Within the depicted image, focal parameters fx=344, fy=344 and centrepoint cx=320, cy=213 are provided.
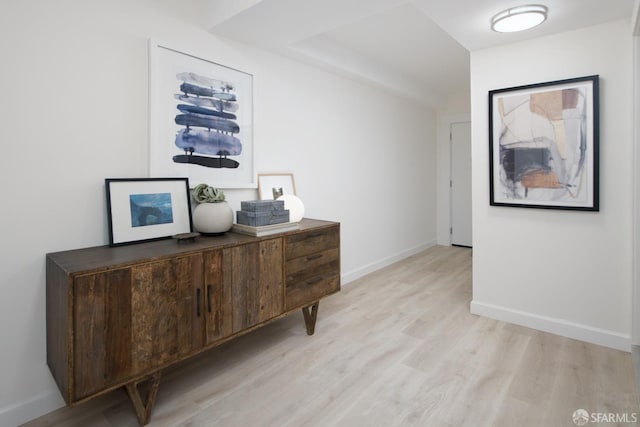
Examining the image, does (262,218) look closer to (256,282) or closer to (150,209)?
(256,282)

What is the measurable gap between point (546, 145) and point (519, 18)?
3.00 feet

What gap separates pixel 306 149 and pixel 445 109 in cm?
324

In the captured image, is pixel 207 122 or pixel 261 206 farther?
pixel 207 122

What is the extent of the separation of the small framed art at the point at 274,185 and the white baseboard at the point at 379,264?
1.25 metres

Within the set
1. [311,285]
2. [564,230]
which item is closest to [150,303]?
[311,285]

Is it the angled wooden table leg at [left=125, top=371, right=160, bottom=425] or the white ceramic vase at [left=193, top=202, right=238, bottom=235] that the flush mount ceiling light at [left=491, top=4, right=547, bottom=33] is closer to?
the white ceramic vase at [left=193, top=202, right=238, bottom=235]

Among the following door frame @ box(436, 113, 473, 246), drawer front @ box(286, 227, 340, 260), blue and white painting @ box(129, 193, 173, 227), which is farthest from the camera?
door frame @ box(436, 113, 473, 246)

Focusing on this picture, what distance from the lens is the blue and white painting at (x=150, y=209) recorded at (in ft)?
6.40

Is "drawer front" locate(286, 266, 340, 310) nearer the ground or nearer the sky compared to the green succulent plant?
nearer the ground

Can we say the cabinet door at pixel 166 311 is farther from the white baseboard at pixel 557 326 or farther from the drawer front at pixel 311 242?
the white baseboard at pixel 557 326

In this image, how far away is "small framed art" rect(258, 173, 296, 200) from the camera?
2.77 meters

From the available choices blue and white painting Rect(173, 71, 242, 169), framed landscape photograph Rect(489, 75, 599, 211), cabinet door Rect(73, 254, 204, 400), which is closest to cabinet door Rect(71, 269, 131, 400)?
cabinet door Rect(73, 254, 204, 400)

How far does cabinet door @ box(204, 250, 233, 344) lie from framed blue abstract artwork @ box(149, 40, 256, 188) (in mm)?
697

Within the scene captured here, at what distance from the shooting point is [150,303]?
162cm
